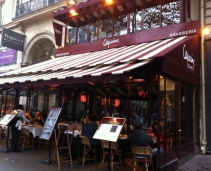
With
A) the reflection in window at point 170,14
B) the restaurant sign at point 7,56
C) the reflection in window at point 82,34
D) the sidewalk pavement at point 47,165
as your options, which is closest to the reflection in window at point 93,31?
the reflection in window at point 82,34

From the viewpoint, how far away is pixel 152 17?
906cm

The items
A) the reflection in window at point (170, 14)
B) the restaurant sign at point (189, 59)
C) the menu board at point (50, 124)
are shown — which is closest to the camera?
the menu board at point (50, 124)

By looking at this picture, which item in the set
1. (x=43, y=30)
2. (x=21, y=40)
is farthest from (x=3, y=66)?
(x=43, y=30)

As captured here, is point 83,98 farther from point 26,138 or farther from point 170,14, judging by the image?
point 170,14

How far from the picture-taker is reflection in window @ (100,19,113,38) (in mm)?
10266

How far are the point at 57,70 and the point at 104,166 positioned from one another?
3580 mm

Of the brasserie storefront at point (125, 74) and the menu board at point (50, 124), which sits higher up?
the brasserie storefront at point (125, 74)

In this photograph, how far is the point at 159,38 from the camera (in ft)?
27.6

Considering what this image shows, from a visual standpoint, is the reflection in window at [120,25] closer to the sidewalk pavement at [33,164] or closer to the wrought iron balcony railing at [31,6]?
the wrought iron balcony railing at [31,6]

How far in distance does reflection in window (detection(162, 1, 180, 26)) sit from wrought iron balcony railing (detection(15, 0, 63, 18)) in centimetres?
729

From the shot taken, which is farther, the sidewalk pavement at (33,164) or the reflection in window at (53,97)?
the reflection in window at (53,97)

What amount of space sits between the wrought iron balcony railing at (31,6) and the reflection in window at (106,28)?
4593 mm

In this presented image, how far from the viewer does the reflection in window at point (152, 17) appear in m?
8.92

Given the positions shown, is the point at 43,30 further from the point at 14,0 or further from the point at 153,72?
the point at 153,72
